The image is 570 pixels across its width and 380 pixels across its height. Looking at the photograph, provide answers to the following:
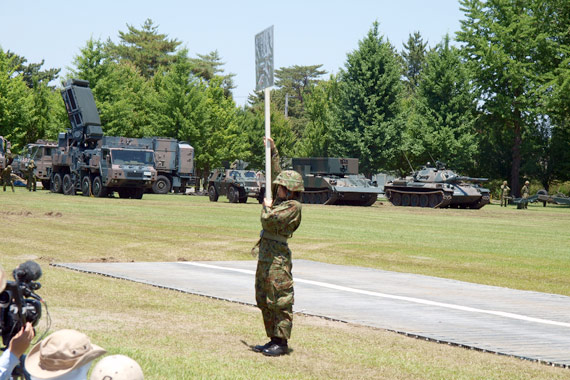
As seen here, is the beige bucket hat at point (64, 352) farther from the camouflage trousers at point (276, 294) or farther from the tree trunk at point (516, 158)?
the tree trunk at point (516, 158)

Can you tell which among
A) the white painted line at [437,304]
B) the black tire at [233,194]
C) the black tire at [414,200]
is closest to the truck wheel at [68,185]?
the black tire at [233,194]

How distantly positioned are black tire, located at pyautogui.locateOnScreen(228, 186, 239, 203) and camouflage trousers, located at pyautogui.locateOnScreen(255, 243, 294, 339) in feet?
112

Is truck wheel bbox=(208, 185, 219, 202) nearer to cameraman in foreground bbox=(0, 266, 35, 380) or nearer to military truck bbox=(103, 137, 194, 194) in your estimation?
military truck bbox=(103, 137, 194, 194)

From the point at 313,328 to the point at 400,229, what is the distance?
16.6m

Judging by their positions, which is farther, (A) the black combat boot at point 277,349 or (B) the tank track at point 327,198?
(B) the tank track at point 327,198

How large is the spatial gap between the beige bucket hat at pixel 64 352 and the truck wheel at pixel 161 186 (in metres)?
49.4

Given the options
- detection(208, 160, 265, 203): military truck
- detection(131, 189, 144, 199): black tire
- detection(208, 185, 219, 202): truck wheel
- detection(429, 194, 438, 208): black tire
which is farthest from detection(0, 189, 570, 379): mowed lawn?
detection(429, 194, 438, 208): black tire

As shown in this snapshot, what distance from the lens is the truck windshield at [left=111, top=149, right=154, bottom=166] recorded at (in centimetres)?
4079

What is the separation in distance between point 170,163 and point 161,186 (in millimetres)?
1487

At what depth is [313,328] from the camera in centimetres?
885

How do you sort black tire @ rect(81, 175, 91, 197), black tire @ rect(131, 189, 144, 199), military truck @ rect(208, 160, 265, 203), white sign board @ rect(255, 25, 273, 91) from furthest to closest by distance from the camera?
black tire @ rect(81, 175, 91, 197), black tire @ rect(131, 189, 144, 199), military truck @ rect(208, 160, 265, 203), white sign board @ rect(255, 25, 273, 91)

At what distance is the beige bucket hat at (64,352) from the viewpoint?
315 cm

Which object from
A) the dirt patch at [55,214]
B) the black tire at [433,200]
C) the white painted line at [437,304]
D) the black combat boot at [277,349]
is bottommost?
the black combat boot at [277,349]

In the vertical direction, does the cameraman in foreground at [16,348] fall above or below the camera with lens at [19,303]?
below
